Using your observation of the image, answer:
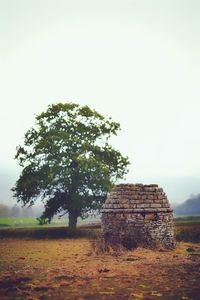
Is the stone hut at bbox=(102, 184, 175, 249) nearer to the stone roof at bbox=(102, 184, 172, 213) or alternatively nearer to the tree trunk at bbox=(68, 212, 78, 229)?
the stone roof at bbox=(102, 184, 172, 213)

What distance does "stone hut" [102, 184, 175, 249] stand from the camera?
18109 mm

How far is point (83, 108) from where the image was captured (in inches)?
1112

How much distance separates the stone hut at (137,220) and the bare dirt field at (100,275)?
105 centimetres

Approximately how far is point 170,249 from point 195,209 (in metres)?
65.7

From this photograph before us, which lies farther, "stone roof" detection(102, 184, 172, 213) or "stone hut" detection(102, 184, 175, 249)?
"stone roof" detection(102, 184, 172, 213)

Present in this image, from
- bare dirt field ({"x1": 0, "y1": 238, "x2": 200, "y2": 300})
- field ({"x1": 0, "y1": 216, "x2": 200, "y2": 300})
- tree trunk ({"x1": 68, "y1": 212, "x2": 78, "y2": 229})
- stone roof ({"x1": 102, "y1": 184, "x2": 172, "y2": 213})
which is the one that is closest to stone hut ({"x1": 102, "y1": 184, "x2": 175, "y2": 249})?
stone roof ({"x1": 102, "y1": 184, "x2": 172, "y2": 213})

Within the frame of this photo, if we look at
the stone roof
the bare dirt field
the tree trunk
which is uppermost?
the stone roof

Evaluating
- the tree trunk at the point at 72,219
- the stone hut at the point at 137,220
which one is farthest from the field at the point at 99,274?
the tree trunk at the point at 72,219

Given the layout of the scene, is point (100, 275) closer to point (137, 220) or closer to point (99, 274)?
point (99, 274)

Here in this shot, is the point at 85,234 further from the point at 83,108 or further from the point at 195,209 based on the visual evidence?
the point at 195,209

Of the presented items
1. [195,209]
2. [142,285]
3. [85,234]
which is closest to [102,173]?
[85,234]

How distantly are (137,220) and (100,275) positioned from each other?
709 centimetres

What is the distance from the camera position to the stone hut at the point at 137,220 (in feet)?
59.4

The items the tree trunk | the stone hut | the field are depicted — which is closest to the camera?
the field
